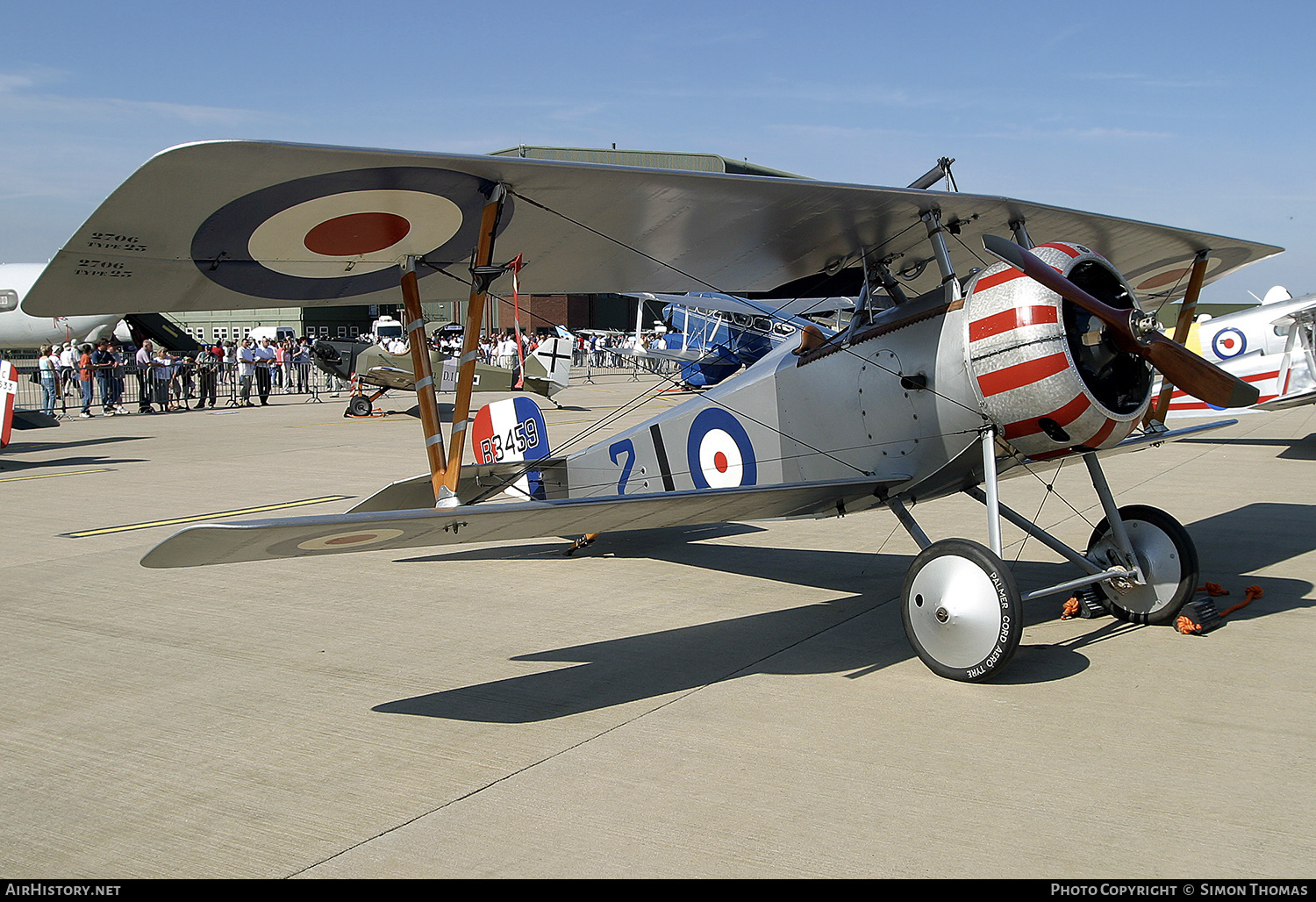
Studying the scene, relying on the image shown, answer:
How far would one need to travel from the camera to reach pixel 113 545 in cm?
816

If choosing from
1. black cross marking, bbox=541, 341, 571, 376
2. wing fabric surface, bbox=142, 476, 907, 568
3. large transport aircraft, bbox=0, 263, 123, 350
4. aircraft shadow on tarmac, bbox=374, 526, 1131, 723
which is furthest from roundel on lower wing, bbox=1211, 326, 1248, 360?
large transport aircraft, bbox=0, 263, 123, 350

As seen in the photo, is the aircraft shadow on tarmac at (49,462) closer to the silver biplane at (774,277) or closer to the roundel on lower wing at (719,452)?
the silver biplane at (774,277)

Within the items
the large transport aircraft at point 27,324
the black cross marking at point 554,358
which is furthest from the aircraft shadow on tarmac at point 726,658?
the large transport aircraft at point 27,324

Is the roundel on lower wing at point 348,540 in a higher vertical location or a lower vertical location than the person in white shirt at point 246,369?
lower

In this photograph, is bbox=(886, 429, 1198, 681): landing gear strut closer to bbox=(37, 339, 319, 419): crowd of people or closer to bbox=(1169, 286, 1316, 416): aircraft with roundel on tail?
bbox=(1169, 286, 1316, 416): aircraft with roundel on tail

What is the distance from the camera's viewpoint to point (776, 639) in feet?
17.6

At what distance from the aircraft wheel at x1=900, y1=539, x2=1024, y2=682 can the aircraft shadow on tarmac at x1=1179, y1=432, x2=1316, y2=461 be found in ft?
33.5

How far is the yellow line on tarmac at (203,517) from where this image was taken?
8.77 metres

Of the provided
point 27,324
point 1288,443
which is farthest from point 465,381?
point 27,324

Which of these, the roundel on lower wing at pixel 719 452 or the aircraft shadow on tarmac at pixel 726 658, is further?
the roundel on lower wing at pixel 719 452

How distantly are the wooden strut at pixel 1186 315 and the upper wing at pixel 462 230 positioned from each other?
0.12 metres

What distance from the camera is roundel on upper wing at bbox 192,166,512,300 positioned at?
4344mm

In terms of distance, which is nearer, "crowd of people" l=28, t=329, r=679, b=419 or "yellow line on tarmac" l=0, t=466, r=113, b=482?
"yellow line on tarmac" l=0, t=466, r=113, b=482

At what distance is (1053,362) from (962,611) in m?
1.21
